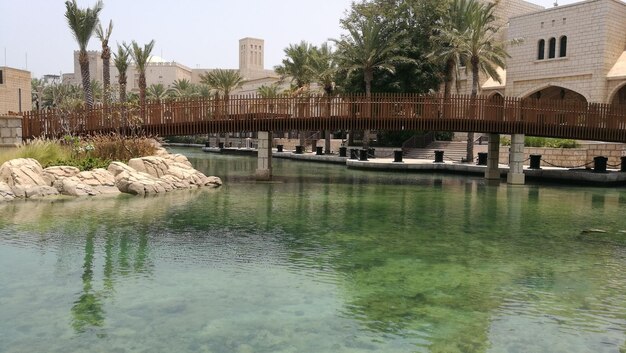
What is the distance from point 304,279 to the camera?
29.9 ft

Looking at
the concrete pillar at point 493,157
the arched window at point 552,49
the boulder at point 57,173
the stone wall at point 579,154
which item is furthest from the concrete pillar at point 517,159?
the arched window at point 552,49

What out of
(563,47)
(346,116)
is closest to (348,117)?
(346,116)

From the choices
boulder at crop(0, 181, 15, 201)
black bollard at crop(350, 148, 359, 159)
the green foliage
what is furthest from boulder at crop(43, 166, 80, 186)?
the green foliage

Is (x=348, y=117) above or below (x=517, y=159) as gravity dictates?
above

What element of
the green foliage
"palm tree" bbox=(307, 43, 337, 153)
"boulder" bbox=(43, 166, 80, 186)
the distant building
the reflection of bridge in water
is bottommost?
"boulder" bbox=(43, 166, 80, 186)

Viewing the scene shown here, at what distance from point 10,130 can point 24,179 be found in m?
5.88

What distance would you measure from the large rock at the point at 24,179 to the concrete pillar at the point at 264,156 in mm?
10742

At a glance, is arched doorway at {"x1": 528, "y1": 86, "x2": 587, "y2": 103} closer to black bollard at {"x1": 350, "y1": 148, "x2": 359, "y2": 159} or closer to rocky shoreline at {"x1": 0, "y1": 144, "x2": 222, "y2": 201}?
→ black bollard at {"x1": 350, "y1": 148, "x2": 359, "y2": 159}

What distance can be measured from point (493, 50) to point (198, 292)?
3257 centimetres

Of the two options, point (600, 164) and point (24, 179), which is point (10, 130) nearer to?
point (24, 179)

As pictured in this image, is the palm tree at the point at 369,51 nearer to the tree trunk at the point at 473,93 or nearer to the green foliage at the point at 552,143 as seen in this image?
the tree trunk at the point at 473,93

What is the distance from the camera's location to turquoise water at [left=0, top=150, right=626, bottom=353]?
6.62 meters

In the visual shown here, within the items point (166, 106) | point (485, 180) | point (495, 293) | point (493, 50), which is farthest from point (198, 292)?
point (493, 50)

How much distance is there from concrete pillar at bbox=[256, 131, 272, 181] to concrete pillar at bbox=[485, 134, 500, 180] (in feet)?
39.2
